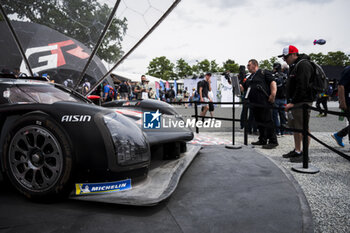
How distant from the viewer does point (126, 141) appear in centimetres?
190

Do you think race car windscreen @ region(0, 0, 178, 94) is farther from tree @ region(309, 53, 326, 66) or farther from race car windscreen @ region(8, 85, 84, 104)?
tree @ region(309, 53, 326, 66)

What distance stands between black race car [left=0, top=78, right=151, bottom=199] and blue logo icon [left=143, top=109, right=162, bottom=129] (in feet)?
2.83

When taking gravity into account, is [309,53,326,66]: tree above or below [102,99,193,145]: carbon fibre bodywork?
above

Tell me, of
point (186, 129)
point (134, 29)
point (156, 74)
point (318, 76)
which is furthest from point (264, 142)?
point (156, 74)

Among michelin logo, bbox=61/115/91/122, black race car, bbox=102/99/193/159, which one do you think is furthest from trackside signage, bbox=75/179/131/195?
black race car, bbox=102/99/193/159

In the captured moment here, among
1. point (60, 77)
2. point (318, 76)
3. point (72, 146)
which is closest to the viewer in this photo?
point (72, 146)

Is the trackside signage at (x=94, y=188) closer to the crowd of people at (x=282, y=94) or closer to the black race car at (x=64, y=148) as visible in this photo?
the black race car at (x=64, y=148)

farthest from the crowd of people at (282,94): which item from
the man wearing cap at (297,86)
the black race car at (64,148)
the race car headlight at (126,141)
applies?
the race car headlight at (126,141)

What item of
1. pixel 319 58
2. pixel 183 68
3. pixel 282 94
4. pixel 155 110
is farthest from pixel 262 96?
pixel 319 58

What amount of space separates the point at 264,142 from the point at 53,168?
14.5 ft

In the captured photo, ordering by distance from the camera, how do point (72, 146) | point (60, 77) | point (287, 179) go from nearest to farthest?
point (72, 146), point (287, 179), point (60, 77)

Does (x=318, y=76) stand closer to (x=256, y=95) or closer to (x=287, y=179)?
(x=256, y=95)

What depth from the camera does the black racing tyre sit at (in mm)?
1776

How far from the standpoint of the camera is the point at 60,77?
16.6 ft
